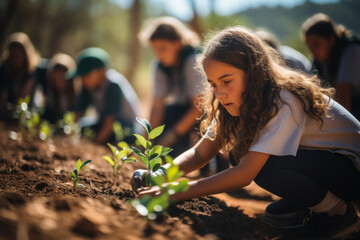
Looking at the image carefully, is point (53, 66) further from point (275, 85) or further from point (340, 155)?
point (340, 155)

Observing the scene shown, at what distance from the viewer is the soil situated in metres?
1.07

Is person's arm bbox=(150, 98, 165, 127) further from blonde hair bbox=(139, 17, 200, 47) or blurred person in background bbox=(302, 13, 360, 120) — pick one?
blurred person in background bbox=(302, 13, 360, 120)

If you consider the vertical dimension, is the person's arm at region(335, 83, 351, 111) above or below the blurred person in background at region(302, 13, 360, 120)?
below

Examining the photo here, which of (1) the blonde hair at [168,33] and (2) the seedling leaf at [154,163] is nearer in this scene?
(2) the seedling leaf at [154,163]

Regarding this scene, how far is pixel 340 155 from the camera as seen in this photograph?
175 cm

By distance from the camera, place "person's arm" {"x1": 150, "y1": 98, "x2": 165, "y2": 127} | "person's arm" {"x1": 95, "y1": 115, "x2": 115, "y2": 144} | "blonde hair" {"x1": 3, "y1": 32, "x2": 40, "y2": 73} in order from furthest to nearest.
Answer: "blonde hair" {"x1": 3, "y1": 32, "x2": 40, "y2": 73} < "person's arm" {"x1": 95, "y1": 115, "x2": 115, "y2": 144} < "person's arm" {"x1": 150, "y1": 98, "x2": 165, "y2": 127}

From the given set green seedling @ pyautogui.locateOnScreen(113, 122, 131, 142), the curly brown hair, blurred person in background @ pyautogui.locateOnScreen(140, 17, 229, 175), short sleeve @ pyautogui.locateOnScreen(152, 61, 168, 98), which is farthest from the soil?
short sleeve @ pyautogui.locateOnScreen(152, 61, 168, 98)

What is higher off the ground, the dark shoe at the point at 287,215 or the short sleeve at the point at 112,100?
the short sleeve at the point at 112,100

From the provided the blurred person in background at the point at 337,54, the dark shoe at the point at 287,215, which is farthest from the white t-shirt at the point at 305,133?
the blurred person in background at the point at 337,54

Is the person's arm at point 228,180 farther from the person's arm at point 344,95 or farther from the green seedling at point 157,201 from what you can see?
the person's arm at point 344,95

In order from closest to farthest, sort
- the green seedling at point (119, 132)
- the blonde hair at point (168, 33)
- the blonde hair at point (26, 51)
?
the blonde hair at point (168, 33), the green seedling at point (119, 132), the blonde hair at point (26, 51)

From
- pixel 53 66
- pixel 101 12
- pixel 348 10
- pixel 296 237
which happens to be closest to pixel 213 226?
pixel 296 237

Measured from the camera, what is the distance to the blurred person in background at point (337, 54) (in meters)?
2.92

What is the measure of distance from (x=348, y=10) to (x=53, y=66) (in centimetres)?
520
